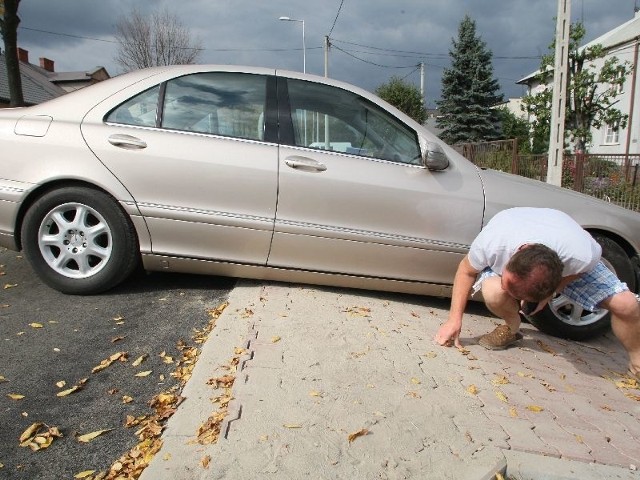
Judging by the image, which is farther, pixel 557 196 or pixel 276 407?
pixel 557 196

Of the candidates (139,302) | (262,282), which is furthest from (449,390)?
(139,302)

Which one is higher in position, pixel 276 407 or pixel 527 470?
Answer: pixel 276 407

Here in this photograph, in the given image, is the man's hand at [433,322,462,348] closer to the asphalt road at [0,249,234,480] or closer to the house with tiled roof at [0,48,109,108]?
the asphalt road at [0,249,234,480]

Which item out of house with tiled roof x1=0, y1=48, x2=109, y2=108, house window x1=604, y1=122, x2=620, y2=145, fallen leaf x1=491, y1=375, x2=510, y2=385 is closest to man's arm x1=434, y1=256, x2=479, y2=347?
fallen leaf x1=491, y1=375, x2=510, y2=385

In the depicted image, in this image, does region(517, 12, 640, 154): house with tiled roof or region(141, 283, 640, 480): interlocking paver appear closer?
region(141, 283, 640, 480): interlocking paver

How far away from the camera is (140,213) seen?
3697 mm

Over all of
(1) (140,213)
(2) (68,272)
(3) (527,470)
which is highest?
(1) (140,213)

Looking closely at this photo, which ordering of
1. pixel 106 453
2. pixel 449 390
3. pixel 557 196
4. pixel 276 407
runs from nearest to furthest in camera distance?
pixel 106 453 < pixel 276 407 < pixel 449 390 < pixel 557 196

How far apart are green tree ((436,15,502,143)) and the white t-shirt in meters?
37.3

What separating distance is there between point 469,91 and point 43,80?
31.4m

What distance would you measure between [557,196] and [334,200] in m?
1.67

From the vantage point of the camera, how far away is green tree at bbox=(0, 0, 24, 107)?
38.2 ft

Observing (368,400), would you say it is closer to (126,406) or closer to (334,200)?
(126,406)

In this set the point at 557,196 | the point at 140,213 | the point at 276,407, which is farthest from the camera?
the point at 557,196
